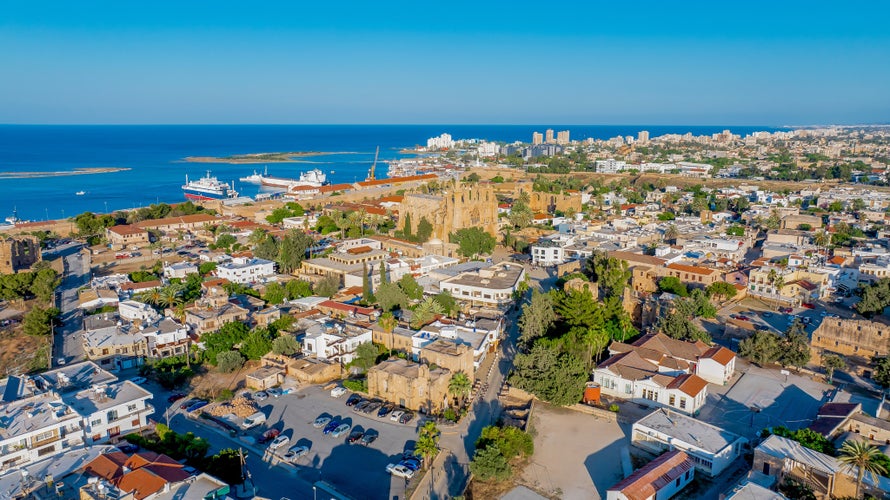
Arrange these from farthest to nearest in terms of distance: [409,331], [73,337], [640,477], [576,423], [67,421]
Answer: [73,337]
[409,331]
[576,423]
[67,421]
[640,477]

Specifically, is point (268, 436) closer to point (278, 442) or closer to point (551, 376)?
point (278, 442)

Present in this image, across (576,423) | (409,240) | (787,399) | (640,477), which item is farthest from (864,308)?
(409,240)

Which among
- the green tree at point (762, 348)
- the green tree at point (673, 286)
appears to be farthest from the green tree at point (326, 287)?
the green tree at point (762, 348)

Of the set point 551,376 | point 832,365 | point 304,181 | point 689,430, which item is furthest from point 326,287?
point 304,181

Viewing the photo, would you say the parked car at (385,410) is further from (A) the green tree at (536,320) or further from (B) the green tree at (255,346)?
(B) the green tree at (255,346)

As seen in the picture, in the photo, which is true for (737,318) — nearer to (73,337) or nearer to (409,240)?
(409,240)

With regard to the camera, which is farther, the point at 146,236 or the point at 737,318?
the point at 146,236
